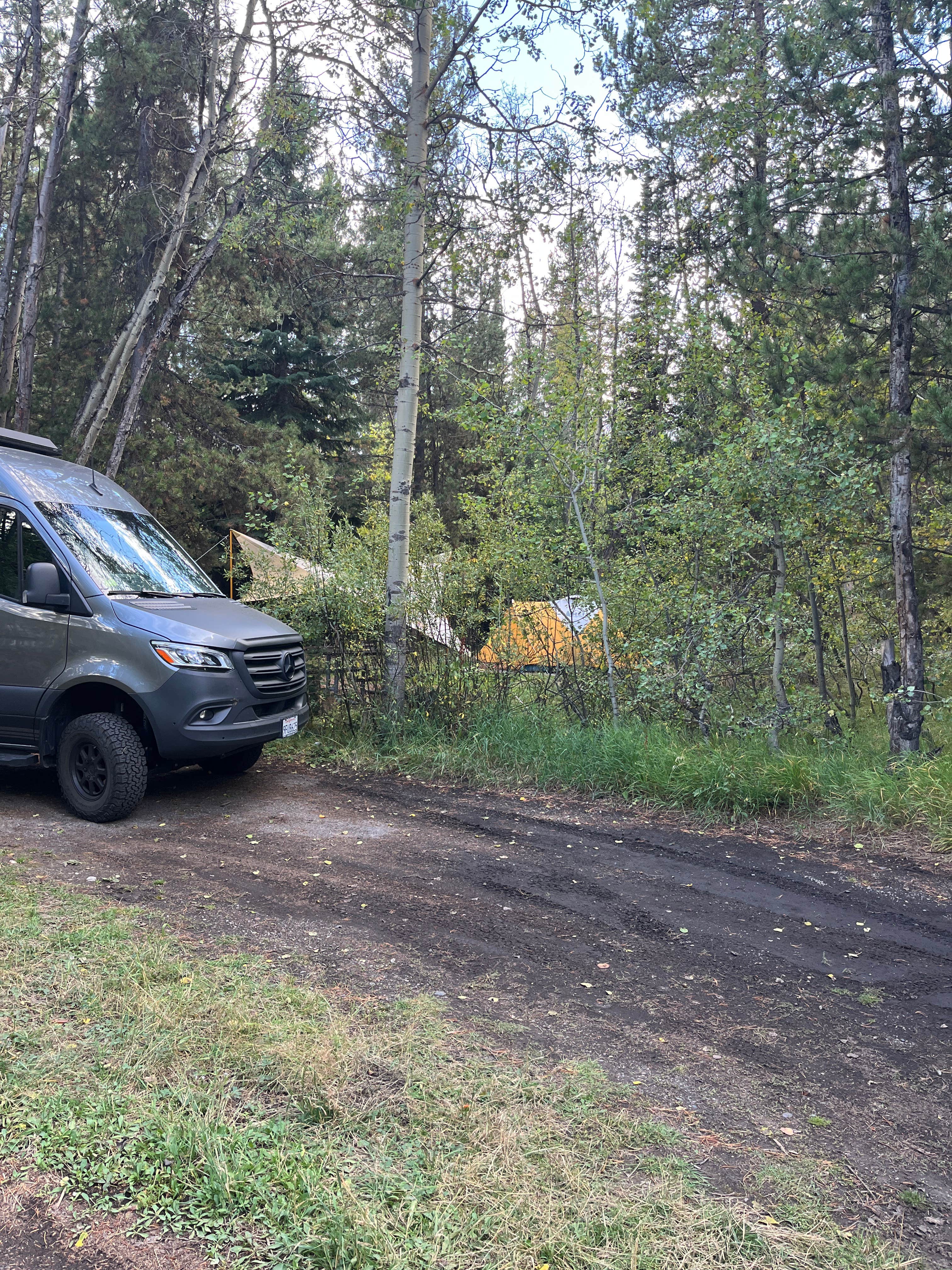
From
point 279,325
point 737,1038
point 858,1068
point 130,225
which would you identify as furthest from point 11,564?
point 279,325

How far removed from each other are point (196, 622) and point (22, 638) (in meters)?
1.30

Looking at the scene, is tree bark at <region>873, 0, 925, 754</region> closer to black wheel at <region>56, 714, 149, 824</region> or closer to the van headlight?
the van headlight

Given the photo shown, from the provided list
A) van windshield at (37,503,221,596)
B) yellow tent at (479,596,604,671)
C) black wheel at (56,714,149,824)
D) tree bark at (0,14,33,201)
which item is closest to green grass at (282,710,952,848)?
yellow tent at (479,596,604,671)

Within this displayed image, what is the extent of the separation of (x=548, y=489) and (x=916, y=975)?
572 centimetres

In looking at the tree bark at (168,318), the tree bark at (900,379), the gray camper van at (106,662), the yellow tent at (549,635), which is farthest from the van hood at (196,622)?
the tree bark at (168,318)

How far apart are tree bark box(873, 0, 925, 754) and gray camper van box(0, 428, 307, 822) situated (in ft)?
19.3

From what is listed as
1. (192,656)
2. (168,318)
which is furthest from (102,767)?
(168,318)

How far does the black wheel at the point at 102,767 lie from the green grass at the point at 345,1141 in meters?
2.71

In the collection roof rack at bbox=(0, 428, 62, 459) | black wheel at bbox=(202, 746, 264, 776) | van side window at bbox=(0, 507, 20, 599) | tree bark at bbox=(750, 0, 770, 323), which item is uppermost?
tree bark at bbox=(750, 0, 770, 323)

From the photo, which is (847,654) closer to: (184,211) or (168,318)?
(168,318)

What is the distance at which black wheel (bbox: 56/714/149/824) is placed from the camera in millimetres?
6086

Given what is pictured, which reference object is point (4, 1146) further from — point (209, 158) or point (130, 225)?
point (130, 225)

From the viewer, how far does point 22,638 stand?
6.41 meters

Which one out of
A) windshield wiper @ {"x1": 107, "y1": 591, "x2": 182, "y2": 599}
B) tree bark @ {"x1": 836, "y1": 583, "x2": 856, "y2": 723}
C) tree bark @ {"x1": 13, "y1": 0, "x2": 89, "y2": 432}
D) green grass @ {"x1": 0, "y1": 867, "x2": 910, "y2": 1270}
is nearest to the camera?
green grass @ {"x1": 0, "y1": 867, "x2": 910, "y2": 1270}
